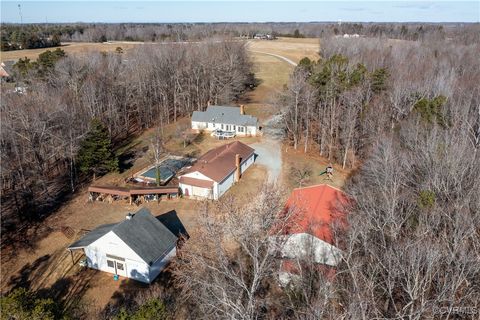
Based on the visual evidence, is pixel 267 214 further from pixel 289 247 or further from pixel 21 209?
pixel 21 209

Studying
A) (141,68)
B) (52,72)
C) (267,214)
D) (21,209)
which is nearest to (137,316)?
(267,214)

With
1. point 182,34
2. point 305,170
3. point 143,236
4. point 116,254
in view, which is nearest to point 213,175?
point 305,170

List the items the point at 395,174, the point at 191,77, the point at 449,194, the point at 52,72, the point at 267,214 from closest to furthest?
1. the point at 267,214
2. the point at 449,194
3. the point at 395,174
4. the point at 52,72
5. the point at 191,77

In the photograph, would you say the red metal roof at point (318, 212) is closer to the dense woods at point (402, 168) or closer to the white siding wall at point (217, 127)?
the dense woods at point (402, 168)

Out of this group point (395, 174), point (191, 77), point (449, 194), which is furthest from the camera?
point (191, 77)

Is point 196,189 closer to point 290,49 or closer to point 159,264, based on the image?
point 159,264

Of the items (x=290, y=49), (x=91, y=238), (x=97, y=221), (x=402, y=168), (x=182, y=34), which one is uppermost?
(x=182, y=34)

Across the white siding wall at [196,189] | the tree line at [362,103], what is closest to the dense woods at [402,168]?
the tree line at [362,103]
